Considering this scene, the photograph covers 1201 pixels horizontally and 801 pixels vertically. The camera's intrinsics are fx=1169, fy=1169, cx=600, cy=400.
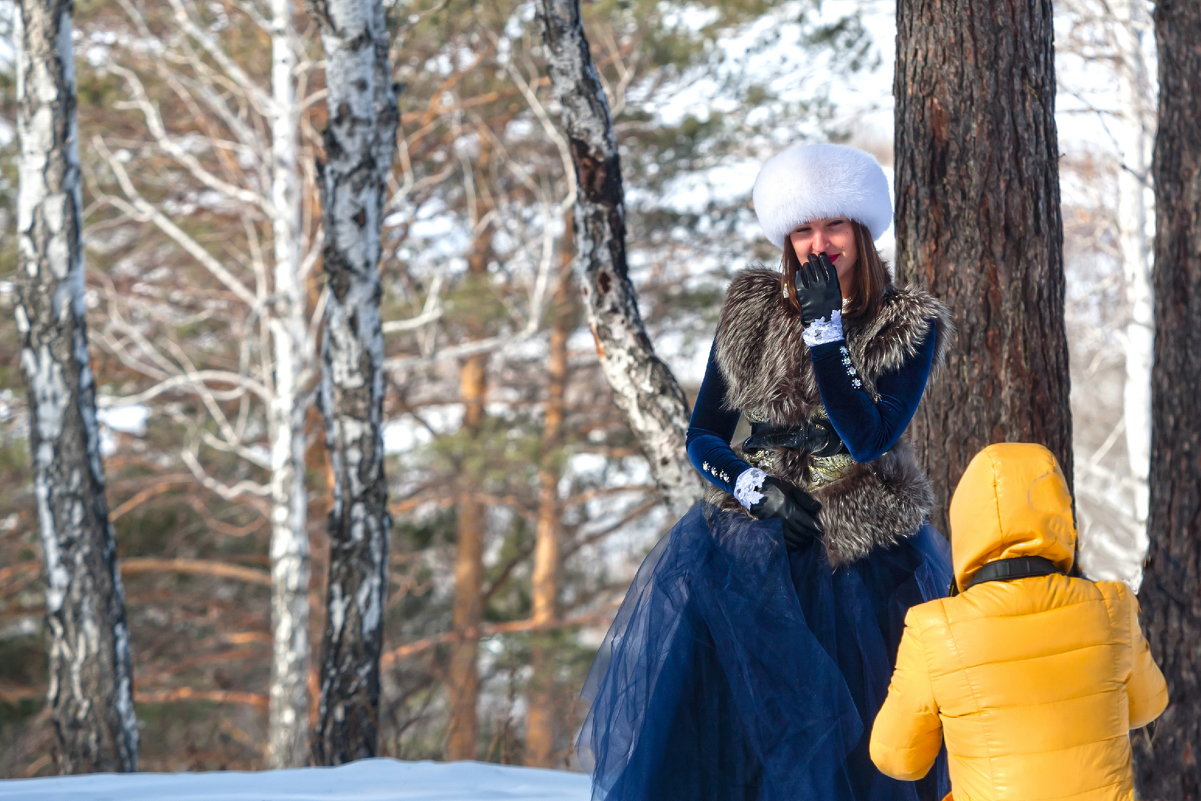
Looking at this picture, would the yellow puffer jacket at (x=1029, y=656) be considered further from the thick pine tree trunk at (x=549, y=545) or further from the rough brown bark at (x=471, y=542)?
the rough brown bark at (x=471, y=542)

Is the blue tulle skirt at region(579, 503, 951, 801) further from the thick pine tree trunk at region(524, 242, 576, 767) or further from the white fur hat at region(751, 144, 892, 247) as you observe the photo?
the thick pine tree trunk at region(524, 242, 576, 767)

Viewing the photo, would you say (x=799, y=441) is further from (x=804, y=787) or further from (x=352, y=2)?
(x=352, y=2)

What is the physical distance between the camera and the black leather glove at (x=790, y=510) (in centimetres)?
254

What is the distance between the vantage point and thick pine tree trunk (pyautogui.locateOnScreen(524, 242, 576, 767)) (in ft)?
44.2

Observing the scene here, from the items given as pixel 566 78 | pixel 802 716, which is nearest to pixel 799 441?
pixel 802 716

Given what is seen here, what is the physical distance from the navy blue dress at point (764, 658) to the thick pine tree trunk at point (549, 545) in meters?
10.2

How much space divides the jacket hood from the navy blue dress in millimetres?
376

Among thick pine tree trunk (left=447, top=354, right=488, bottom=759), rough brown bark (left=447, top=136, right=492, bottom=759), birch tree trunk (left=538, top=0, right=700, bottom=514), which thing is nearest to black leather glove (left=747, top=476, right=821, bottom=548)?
birch tree trunk (left=538, top=0, right=700, bottom=514)

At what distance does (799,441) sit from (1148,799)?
2969 millimetres

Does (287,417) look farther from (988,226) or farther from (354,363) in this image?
(988,226)

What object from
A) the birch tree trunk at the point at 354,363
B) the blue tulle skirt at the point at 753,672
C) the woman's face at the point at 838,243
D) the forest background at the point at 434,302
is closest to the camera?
the blue tulle skirt at the point at 753,672

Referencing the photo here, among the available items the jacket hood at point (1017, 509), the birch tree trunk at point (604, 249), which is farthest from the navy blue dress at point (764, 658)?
the birch tree trunk at point (604, 249)

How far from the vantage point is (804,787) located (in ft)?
7.64

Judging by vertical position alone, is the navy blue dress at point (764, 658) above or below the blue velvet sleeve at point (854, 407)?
below
